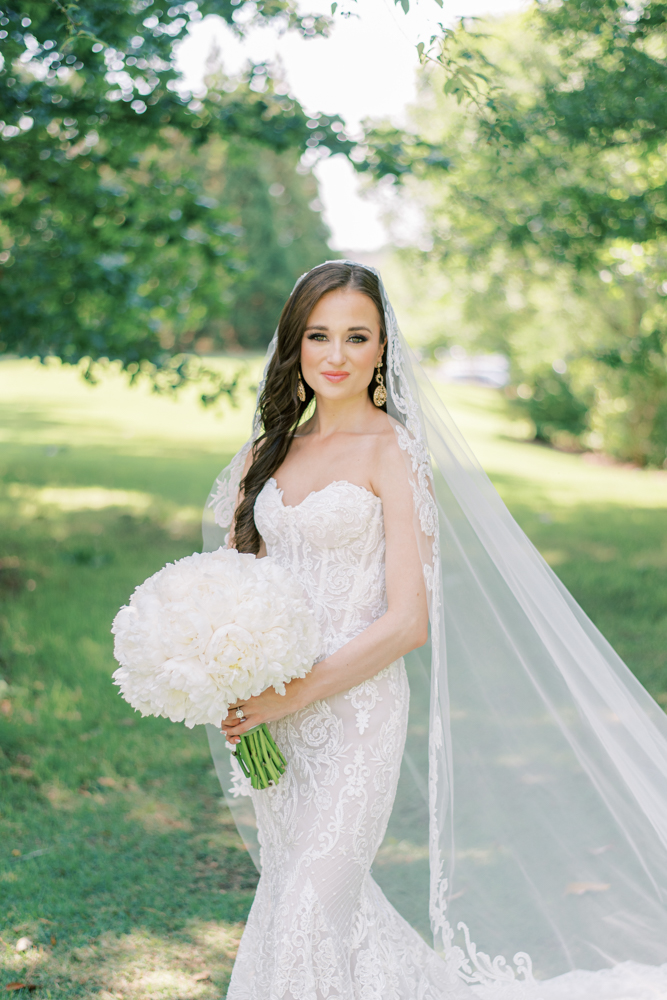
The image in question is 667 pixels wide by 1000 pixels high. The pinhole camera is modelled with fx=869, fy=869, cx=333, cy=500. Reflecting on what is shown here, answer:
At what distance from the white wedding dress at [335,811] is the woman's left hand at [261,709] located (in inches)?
8.2

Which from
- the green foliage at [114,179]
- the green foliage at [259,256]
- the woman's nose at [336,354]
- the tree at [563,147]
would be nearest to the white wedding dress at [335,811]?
the woman's nose at [336,354]

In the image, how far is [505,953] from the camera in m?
3.00

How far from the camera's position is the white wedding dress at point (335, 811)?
8.59 ft

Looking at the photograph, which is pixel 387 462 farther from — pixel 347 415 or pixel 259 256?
pixel 259 256

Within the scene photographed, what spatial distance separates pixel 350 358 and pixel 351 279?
275 millimetres

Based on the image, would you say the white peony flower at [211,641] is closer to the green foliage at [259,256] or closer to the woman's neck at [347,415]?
the woman's neck at [347,415]

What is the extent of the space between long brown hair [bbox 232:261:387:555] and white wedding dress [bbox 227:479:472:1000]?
228 millimetres

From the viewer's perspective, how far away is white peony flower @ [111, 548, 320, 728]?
92.3 inches

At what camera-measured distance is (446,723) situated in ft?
9.68


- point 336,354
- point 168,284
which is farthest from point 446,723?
point 168,284

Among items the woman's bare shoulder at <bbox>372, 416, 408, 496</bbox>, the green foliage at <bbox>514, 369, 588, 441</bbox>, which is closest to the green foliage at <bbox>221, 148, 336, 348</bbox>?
the green foliage at <bbox>514, 369, 588, 441</bbox>

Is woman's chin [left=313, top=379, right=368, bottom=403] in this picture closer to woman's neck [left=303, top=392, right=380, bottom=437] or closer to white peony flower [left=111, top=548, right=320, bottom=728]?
woman's neck [left=303, top=392, right=380, bottom=437]

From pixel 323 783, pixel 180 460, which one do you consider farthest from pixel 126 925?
pixel 180 460

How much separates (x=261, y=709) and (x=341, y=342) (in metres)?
1.24
